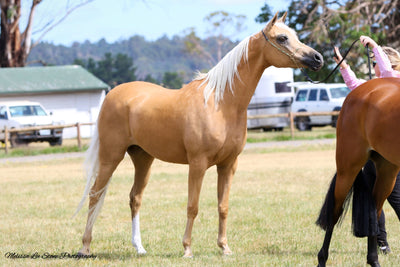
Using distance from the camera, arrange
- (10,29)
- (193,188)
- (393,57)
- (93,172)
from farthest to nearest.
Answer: (10,29)
(93,172)
(393,57)
(193,188)

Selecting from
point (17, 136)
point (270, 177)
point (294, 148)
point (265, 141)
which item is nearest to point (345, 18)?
point (265, 141)

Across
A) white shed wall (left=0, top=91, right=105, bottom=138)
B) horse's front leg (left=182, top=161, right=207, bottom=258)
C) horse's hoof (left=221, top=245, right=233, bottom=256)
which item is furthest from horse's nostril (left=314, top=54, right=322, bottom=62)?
white shed wall (left=0, top=91, right=105, bottom=138)

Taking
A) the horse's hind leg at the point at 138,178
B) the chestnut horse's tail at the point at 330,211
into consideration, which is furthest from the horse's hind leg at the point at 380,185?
the horse's hind leg at the point at 138,178

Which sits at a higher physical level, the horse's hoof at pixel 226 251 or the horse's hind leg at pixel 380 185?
the horse's hind leg at pixel 380 185

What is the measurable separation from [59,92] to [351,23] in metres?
17.1

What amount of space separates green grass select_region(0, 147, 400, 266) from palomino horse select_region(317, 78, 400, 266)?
417 mm

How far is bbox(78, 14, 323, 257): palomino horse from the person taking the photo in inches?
216

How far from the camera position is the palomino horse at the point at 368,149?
4938 millimetres

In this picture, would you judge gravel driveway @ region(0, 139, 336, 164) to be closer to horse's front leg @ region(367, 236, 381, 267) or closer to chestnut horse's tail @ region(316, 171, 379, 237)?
chestnut horse's tail @ region(316, 171, 379, 237)

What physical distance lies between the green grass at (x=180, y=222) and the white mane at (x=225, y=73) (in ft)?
5.21

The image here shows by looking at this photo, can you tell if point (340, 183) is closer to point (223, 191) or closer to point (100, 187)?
point (223, 191)

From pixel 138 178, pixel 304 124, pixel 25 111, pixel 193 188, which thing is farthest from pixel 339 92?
pixel 193 188

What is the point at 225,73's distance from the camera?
571 centimetres

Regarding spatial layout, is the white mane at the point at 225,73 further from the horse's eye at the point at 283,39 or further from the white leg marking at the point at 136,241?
the white leg marking at the point at 136,241
